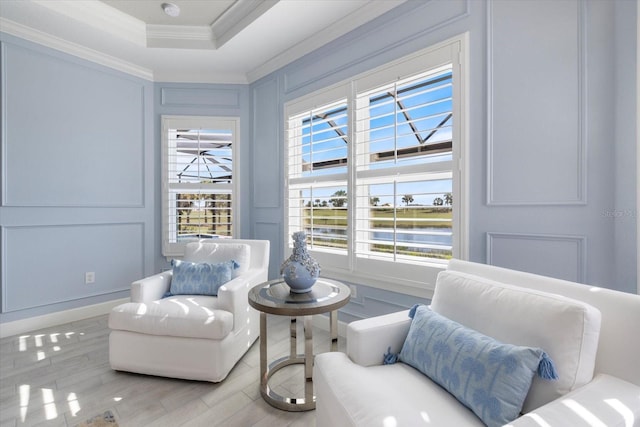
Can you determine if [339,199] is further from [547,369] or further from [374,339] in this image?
[547,369]

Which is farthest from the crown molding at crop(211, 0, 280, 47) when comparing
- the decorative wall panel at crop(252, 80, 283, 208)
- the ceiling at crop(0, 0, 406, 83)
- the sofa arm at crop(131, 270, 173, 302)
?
the sofa arm at crop(131, 270, 173, 302)

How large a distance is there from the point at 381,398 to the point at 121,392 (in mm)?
1656

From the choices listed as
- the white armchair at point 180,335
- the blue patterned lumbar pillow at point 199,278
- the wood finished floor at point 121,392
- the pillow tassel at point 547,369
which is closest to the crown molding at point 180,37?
the blue patterned lumbar pillow at point 199,278

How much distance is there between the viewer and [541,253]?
1.65 m

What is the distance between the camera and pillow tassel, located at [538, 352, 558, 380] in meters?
0.90

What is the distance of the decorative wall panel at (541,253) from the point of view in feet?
5.05

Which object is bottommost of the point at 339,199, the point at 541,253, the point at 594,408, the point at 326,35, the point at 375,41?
the point at 594,408

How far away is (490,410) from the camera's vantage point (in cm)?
92

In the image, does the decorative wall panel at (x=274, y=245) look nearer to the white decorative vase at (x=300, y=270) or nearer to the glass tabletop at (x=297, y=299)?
the glass tabletop at (x=297, y=299)

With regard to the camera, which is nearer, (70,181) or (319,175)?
(319,175)

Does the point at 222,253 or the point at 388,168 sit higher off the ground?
the point at 388,168

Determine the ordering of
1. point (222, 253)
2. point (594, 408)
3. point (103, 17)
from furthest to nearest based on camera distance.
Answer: point (103, 17)
point (222, 253)
point (594, 408)

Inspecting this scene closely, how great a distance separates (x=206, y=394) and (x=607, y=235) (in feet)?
7.47

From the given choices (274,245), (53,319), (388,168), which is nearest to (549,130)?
(388,168)
